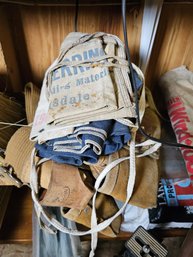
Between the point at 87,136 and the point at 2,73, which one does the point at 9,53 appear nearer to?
the point at 2,73

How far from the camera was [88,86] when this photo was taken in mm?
566

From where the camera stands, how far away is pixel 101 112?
522mm

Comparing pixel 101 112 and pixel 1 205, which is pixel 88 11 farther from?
pixel 1 205

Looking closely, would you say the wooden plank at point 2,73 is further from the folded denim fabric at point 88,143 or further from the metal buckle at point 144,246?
the metal buckle at point 144,246

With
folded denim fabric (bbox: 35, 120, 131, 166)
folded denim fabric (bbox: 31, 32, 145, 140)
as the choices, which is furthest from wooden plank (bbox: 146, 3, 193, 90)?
folded denim fabric (bbox: 35, 120, 131, 166)

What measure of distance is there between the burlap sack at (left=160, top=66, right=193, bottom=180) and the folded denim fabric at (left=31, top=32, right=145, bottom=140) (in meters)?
0.25

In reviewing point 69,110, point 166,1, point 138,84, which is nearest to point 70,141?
point 69,110

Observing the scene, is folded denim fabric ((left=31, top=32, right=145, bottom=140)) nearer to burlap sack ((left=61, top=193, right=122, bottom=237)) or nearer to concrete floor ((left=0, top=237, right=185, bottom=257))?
burlap sack ((left=61, top=193, right=122, bottom=237))

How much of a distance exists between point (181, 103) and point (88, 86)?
1.39 feet

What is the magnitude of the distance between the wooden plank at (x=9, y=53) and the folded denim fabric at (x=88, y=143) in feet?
1.44

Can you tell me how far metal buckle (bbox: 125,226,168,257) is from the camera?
24.5 inches

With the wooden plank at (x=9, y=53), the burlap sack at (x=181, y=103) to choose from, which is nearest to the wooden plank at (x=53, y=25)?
the wooden plank at (x=9, y=53)

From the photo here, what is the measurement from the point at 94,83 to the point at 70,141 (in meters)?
0.15

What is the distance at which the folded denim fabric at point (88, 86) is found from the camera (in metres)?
0.52
